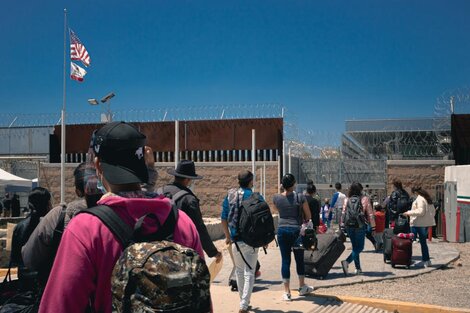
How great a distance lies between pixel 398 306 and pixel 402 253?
3.14 m

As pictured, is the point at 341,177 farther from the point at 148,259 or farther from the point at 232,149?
the point at 148,259

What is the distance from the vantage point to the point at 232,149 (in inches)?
940

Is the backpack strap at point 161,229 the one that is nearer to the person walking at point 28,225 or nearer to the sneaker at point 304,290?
the person walking at point 28,225

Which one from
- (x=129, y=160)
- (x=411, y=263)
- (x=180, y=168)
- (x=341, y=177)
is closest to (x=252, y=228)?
(x=180, y=168)

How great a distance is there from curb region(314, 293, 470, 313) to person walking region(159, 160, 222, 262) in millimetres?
3067

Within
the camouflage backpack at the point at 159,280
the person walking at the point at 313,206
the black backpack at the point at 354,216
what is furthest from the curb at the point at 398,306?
the camouflage backpack at the point at 159,280

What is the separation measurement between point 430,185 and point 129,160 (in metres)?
20.2

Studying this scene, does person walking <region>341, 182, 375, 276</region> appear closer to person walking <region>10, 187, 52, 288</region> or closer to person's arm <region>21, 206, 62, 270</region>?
person walking <region>10, 187, 52, 288</region>

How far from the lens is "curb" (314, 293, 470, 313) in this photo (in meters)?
6.74

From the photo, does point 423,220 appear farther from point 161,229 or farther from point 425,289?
Answer: point 161,229

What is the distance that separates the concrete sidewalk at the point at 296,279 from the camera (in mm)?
6750

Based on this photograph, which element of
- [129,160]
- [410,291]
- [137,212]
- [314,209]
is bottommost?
[410,291]

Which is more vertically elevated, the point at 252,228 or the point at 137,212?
the point at 137,212

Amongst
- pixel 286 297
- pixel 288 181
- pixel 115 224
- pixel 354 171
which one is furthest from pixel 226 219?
pixel 354 171
